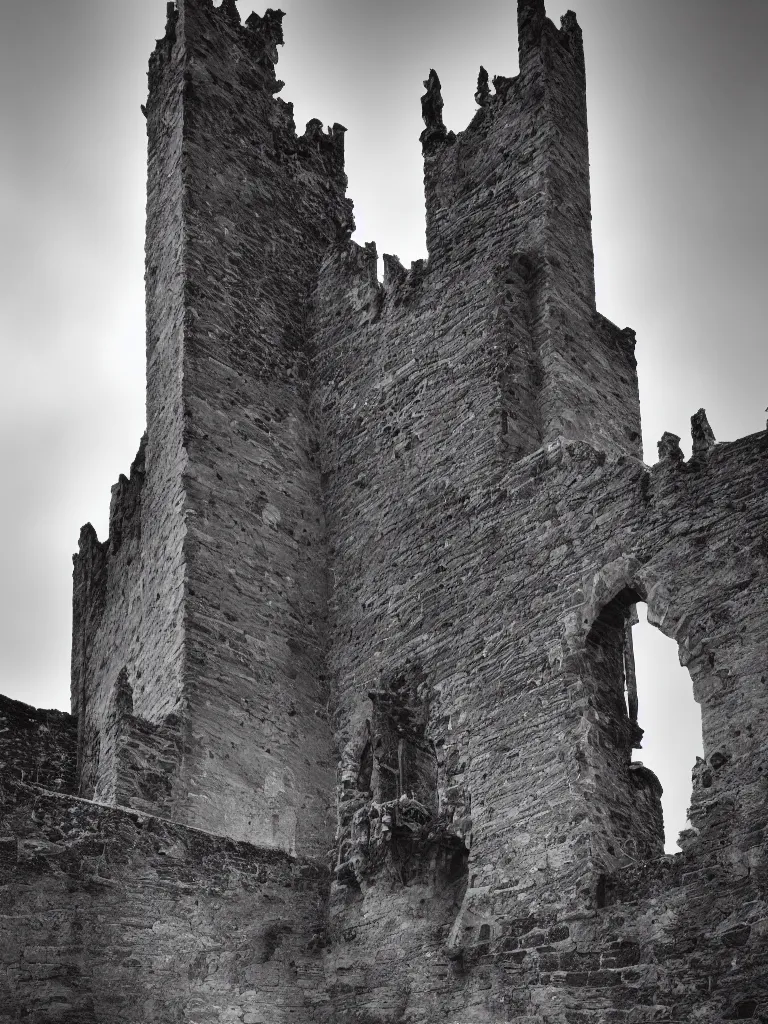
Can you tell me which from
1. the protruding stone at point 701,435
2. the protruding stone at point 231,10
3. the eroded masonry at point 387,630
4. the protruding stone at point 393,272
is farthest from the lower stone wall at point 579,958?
the protruding stone at point 231,10

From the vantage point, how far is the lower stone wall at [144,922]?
9.77 metres

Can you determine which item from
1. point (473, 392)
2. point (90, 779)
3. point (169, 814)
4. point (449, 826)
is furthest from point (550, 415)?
point (90, 779)

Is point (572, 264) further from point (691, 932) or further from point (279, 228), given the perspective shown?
point (691, 932)

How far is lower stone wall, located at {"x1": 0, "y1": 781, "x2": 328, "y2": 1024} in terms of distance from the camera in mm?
9773

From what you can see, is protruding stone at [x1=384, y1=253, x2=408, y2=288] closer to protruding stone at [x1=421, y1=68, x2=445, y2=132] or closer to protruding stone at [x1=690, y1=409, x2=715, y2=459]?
protruding stone at [x1=421, y1=68, x2=445, y2=132]

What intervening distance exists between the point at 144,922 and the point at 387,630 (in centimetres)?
339

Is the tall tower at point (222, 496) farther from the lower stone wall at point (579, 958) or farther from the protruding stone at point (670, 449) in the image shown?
the protruding stone at point (670, 449)

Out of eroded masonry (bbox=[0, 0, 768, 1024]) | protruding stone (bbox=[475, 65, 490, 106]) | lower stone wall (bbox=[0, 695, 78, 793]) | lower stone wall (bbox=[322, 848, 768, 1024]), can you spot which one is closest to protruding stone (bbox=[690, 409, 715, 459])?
eroded masonry (bbox=[0, 0, 768, 1024])

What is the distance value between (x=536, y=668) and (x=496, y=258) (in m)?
4.27

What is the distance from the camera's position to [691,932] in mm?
8898

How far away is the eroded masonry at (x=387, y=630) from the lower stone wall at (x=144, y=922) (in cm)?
2

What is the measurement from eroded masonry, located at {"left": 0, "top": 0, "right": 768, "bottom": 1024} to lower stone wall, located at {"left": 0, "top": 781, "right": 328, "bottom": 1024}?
2 cm

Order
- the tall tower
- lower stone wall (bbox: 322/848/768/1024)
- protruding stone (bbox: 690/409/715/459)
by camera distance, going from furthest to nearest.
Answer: the tall tower
protruding stone (bbox: 690/409/715/459)
lower stone wall (bbox: 322/848/768/1024)

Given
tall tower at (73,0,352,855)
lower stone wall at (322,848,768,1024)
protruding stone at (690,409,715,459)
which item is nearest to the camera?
lower stone wall at (322,848,768,1024)
